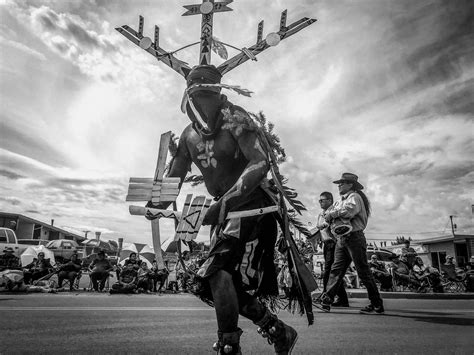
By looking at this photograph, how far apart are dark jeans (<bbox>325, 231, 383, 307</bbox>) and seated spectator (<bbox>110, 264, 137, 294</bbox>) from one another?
6708 millimetres

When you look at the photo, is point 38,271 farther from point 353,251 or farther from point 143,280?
point 353,251

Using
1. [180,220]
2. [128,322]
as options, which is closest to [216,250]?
[180,220]

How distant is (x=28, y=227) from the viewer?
41.0m

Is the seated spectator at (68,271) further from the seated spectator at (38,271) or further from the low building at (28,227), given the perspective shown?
the low building at (28,227)

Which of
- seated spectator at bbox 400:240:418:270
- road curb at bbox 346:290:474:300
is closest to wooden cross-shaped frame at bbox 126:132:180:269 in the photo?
road curb at bbox 346:290:474:300

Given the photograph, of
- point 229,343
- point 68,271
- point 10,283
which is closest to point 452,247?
point 68,271

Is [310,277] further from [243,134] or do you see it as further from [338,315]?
[338,315]

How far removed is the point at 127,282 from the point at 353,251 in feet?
24.4

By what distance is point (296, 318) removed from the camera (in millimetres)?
4234

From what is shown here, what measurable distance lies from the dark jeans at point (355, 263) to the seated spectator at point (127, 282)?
6708 mm

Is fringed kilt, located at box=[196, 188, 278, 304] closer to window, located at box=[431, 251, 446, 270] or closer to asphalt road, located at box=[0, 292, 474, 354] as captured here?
asphalt road, located at box=[0, 292, 474, 354]

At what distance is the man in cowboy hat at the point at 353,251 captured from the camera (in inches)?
187

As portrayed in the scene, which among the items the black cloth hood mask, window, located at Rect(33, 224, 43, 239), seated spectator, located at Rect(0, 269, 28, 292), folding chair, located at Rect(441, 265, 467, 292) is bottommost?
folding chair, located at Rect(441, 265, 467, 292)

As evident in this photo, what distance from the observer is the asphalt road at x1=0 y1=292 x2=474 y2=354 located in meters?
2.62
